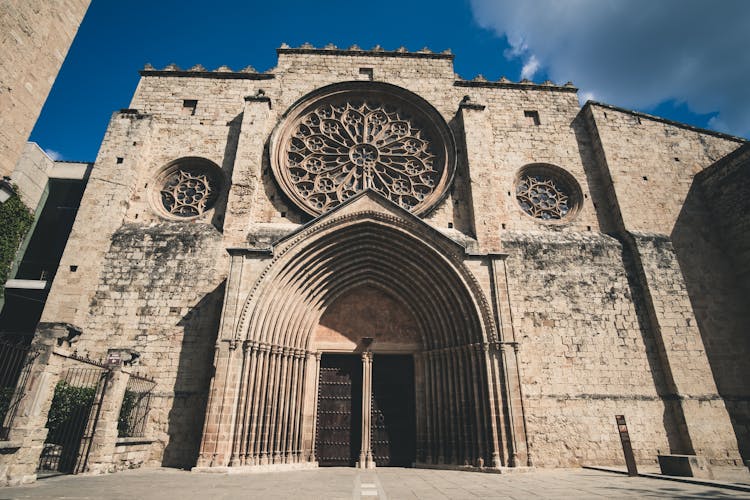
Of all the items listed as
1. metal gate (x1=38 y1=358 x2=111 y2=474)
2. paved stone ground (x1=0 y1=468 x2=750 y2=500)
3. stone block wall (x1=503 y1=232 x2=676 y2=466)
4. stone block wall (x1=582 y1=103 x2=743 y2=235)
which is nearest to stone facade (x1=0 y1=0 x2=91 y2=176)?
metal gate (x1=38 y1=358 x2=111 y2=474)

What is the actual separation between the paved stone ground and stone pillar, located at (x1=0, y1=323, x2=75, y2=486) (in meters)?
0.31

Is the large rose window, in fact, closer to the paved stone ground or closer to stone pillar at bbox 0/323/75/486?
stone pillar at bbox 0/323/75/486

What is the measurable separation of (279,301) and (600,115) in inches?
452

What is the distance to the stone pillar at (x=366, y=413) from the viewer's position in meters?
8.18

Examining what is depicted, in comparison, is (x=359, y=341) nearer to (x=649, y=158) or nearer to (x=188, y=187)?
(x=188, y=187)

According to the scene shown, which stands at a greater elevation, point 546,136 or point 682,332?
point 546,136

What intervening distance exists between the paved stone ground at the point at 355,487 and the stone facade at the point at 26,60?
3.96 m

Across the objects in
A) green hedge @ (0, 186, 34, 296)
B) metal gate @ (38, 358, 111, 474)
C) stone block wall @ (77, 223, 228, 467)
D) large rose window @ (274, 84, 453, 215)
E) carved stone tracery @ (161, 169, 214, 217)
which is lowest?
metal gate @ (38, 358, 111, 474)

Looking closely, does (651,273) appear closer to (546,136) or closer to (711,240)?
(711,240)

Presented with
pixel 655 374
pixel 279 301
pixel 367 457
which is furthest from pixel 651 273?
pixel 279 301

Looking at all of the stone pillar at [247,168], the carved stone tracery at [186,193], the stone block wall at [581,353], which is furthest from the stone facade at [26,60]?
the stone block wall at [581,353]

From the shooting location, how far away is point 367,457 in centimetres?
821

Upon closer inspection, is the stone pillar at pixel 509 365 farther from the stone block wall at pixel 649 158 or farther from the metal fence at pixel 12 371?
the metal fence at pixel 12 371

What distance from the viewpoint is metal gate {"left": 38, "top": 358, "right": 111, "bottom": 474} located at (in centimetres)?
629
